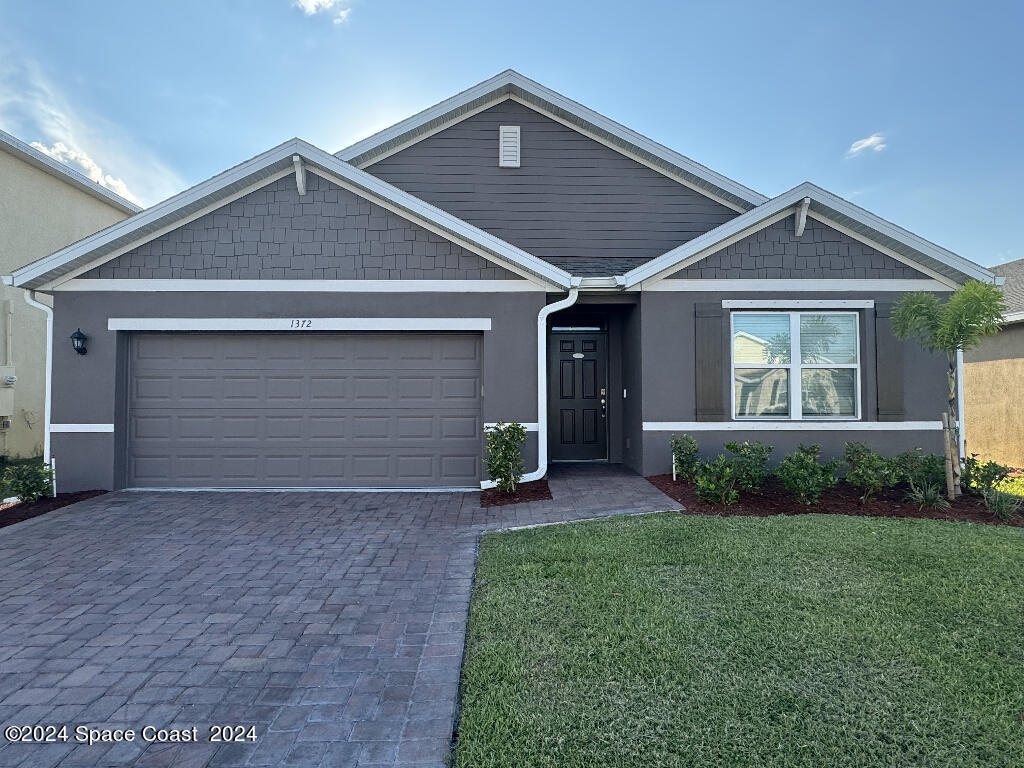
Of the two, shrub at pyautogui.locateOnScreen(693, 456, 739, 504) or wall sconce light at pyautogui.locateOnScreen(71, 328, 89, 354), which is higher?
wall sconce light at pyautogui.locateOnScreen(71, 328, 89, 354)

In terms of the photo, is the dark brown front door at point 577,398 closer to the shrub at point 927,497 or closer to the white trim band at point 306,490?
the white trim band at point 306,490

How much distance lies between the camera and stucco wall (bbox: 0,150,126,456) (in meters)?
10.5

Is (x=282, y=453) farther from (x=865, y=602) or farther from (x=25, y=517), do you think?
(x=865, y=602)

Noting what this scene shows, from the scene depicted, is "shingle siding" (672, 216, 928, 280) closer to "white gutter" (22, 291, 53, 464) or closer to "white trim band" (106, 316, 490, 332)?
"white trim band" (106, 316, 490, 332)

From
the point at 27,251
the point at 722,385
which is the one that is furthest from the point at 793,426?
the point at 27,251

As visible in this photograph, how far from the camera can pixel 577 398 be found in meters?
9.40

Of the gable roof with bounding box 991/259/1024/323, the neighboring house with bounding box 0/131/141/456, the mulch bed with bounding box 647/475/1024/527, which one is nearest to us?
the mulch bed with bounding box 647/475/1024/527

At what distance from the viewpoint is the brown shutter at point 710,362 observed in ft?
24.3

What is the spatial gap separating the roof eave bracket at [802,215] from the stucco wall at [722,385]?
95cm

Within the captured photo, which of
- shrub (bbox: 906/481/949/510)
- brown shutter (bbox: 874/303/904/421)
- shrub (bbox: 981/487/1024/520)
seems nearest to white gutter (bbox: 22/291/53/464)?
shrub (bbox: 906/481/949/510)

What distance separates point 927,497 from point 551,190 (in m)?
7.18

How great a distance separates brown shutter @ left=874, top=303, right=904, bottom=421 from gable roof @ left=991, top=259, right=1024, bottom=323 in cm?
254

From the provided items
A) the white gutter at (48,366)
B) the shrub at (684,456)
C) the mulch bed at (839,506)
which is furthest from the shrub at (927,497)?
the white gutter at (48,366)

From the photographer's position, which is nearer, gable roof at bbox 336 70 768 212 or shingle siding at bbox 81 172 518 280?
shingle siding at bbox 81 172 518 280
